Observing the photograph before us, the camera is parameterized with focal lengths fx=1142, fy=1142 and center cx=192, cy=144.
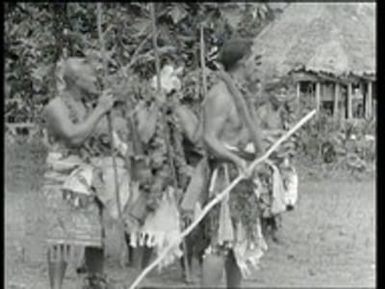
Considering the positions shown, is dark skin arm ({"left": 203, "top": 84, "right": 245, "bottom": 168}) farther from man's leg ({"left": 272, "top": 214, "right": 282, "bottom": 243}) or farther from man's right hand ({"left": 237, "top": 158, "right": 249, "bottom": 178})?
man's leg ({"left": 272, "top": 214, "right": 282, "bottom": 243})

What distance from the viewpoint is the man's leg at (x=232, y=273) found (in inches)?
144

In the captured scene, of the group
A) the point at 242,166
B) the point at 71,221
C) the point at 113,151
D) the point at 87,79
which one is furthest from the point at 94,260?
the point at 242,166

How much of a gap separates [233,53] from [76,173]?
101 cm

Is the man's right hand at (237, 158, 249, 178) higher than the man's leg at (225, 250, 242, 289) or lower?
higher

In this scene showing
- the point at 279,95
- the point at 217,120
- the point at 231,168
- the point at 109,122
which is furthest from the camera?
the point at 109,122

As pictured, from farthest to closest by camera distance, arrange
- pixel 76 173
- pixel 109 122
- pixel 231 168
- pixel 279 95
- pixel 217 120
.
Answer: pixel 76 173, pixel 109 122, pixel 279 95, pixel 231 168, pixel 217 120

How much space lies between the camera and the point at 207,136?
353 cm

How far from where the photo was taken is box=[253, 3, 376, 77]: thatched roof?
150 inches

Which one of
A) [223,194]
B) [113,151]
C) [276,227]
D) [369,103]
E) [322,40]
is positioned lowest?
[276,227]

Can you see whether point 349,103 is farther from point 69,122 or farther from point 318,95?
point 69,122

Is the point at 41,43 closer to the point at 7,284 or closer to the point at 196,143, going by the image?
the point at 196,143

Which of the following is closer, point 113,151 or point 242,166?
point 242,166

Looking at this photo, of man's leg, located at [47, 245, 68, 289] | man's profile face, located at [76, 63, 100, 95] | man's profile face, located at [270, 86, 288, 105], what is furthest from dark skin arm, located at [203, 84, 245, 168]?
man's leg, located at [47, 245, 68, 289]

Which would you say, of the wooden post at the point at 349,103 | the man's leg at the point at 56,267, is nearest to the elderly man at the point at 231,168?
the wooden post at the point at 349,103
